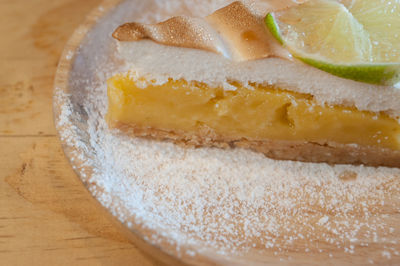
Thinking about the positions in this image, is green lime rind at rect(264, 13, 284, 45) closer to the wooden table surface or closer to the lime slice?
the lime slice

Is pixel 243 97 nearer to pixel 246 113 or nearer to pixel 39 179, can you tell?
pixel 246 113

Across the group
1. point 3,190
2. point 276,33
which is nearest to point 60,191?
point 3,190

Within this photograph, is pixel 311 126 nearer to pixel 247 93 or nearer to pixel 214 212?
pixel 247 93

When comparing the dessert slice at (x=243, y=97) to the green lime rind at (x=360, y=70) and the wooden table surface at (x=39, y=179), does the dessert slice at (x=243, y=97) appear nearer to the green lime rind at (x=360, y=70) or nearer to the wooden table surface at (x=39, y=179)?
the green lime rind at (x=360, y=70)

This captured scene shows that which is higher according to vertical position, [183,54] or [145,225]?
[183,54]

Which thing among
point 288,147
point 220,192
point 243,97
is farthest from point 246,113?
point 220,192
